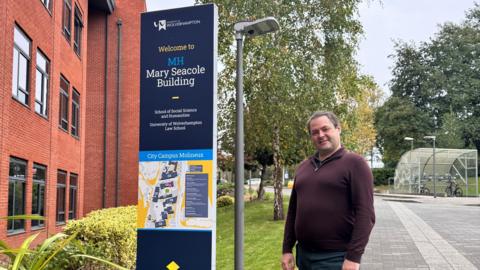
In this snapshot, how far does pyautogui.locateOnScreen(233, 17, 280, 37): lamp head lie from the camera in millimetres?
7629

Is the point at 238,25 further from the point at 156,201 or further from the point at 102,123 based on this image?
the point at 102,123

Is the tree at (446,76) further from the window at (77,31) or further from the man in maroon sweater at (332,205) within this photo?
the man in maroon sweater at (332,205)

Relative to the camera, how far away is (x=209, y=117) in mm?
6133

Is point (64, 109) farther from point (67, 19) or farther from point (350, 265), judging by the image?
point (350, 265)

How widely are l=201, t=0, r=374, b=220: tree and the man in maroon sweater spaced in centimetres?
1285

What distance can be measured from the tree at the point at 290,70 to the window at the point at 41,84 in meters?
5.28

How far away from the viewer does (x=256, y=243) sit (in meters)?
13.6

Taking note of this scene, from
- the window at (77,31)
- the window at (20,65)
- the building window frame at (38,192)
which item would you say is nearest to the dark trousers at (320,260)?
the window at (20,65)

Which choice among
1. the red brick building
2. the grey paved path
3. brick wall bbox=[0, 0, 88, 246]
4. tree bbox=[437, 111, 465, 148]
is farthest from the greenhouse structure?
brick wall bbox=[0, 0, 88, 246]

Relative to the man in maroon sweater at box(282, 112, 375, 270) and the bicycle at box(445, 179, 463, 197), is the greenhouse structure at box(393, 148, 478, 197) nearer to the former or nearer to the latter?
the bicycle at box(445, 179, 463, 197)

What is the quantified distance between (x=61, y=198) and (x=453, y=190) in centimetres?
3189

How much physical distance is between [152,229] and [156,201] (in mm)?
304

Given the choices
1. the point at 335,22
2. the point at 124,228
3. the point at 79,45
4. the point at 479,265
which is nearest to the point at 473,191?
the point at 335,22

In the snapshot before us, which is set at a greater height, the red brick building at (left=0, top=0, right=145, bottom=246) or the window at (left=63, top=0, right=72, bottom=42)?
the window at (left=63, top=0, right=72, bottom=42)
